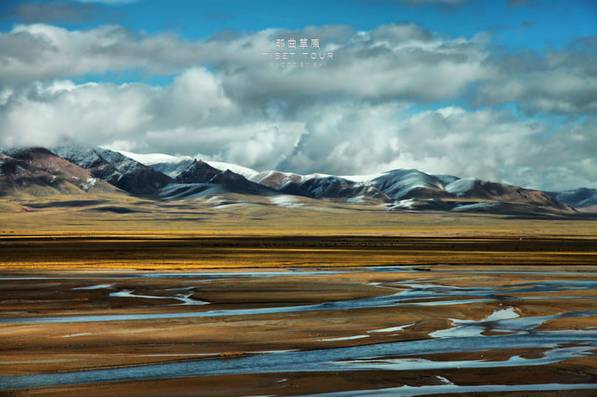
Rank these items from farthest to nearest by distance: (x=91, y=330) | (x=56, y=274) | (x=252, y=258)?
(x=252, y=258) < (x=56, y=274) < (x=91, y=330)

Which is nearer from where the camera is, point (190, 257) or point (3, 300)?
point (3, 300)

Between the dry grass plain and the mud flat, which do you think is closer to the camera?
the mud flat

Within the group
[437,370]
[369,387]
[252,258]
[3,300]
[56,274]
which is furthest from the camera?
[252,258]

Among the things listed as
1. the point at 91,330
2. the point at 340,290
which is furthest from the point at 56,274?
the point at 91,330

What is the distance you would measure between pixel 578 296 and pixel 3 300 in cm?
2930

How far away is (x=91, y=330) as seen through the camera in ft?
104

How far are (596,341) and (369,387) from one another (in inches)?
436

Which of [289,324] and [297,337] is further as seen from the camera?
[289,324]

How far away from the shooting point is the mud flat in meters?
22.2

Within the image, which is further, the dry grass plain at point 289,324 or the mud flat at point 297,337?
the dry grass plain at point 289,324

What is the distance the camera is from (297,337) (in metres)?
30.3

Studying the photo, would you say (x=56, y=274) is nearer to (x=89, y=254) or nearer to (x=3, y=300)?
(x=3, y=300)

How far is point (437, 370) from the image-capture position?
78.3ft

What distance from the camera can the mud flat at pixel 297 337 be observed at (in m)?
22.2
